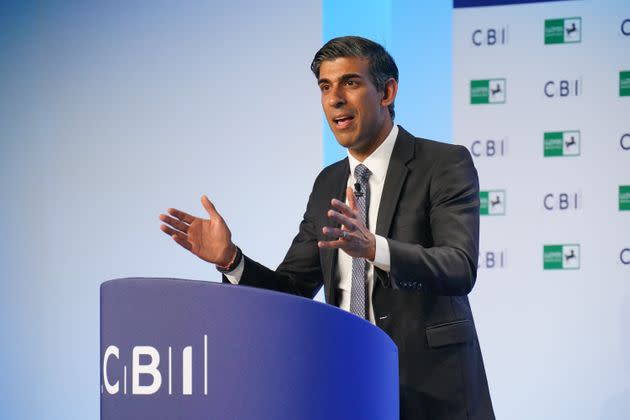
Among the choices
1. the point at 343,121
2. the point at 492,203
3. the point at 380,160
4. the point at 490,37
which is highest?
the point at 490,37

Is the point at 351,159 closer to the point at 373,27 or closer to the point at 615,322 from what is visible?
the point at 373,27

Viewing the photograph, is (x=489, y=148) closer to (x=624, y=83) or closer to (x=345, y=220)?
(x=624, y=83)

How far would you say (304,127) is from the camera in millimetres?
4109

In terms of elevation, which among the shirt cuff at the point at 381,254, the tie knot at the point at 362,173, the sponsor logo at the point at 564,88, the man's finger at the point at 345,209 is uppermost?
the sponsor logo at the point at 564,88

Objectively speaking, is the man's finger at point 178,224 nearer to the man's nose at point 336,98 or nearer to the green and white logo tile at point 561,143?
the man's nose at point 336,98

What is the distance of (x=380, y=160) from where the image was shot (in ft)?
7.59

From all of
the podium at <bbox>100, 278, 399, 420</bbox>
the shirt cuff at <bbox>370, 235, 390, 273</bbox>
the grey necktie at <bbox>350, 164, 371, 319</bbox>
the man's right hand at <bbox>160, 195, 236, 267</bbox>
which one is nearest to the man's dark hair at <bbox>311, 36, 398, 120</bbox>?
the grey necktie at <bbox>350, 164, 371, 319</bbox>

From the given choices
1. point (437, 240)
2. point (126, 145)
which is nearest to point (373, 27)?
point (126, 145)

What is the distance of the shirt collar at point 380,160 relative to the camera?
90.3 inches

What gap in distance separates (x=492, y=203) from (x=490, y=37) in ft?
2.57

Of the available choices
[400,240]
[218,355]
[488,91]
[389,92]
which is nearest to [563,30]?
[488,91]

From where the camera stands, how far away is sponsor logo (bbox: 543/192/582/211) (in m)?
3.78

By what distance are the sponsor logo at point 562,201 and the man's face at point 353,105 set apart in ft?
5.52

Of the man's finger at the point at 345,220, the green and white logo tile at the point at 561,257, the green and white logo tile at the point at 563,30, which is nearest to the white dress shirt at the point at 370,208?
the man's finger at the point at 345,220
